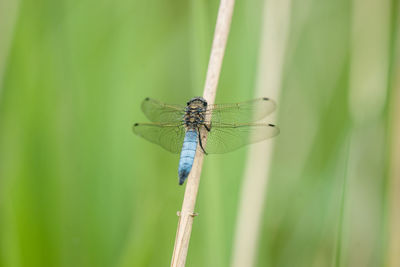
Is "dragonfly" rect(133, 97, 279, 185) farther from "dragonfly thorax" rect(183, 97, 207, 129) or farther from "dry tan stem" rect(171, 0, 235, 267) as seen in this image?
"dry tan stem" rect(171, 0, 235, 267)

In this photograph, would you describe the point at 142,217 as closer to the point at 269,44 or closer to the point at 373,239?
the point at 269,44

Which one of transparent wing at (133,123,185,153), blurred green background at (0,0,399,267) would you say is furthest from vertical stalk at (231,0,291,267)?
transparent wing at (133,123,185,153)

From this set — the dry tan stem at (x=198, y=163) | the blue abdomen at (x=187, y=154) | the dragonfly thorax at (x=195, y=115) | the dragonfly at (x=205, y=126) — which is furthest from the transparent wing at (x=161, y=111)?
the dry tan stem at (x=198, y=163)

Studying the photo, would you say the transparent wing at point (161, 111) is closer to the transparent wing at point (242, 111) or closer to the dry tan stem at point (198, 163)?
the transparent wing at point (242, 111)

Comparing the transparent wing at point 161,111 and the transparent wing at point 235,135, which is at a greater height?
the transparent wing at point 161,111

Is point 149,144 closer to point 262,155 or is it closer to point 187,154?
point 187,154

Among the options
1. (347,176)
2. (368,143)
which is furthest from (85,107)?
(368,143)
